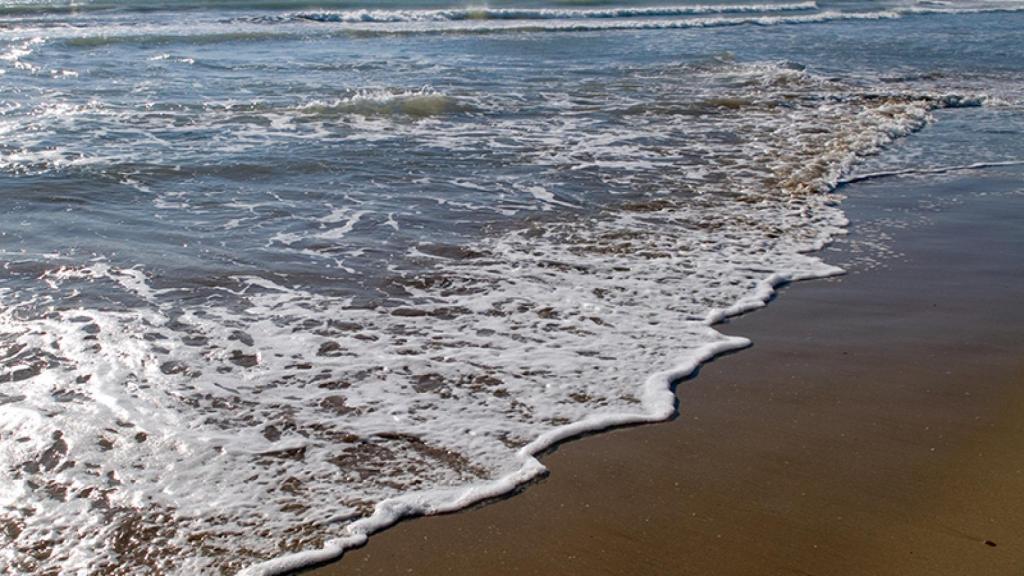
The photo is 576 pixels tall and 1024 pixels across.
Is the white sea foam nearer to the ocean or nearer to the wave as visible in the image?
the ocean

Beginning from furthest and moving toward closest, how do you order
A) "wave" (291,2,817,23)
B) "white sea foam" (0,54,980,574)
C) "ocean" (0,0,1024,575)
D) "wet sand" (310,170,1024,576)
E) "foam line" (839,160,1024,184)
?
1. "wave" (291,2,817,23)
2. "foam line" (839,160,1024,184)
3. "ocean" (0,0,1024,575)
4. "white sea foam" (0,54,980,574)
5. "wet sand" (310,170,1024,576)

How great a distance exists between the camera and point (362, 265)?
20.6 feet

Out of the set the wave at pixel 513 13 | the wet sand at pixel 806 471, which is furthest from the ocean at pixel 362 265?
the wave at pixel 513 13

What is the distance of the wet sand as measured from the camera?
3295mm

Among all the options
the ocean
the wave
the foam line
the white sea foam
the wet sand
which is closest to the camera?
the wet sand

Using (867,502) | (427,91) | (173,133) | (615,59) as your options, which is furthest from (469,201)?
(615,59)

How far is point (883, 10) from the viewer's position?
2975 cm

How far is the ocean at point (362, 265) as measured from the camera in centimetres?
375

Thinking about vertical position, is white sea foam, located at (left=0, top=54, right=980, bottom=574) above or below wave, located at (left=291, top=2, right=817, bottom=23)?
below

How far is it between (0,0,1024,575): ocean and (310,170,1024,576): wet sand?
0.19 m

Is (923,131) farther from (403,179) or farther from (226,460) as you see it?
(226,460)

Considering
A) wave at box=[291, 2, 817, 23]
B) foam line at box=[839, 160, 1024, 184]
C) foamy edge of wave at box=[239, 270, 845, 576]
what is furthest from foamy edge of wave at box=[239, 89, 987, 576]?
wave at box=[291, 2, 817, 23]

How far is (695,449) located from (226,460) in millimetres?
1861

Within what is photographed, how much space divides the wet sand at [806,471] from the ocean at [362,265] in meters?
0.19
